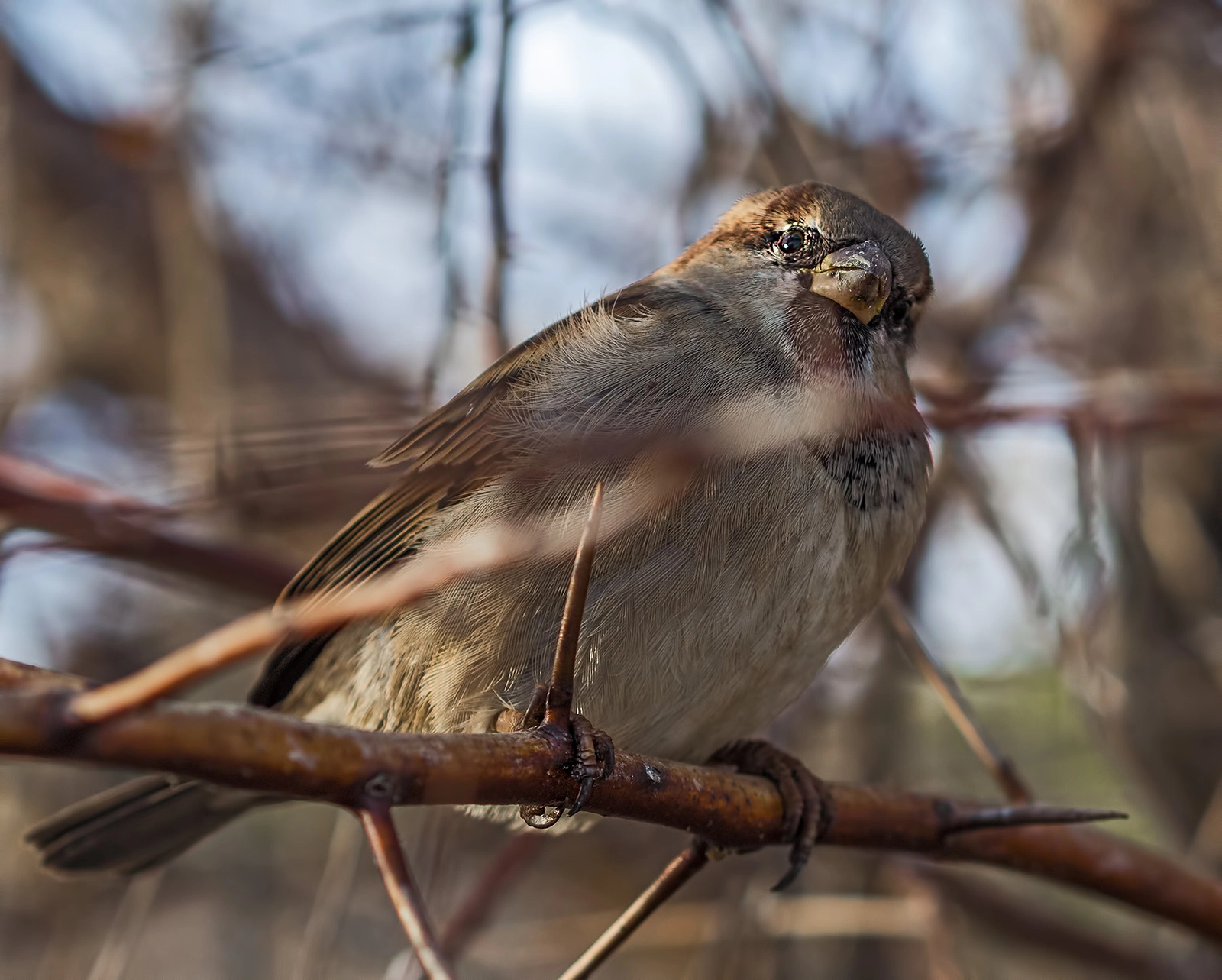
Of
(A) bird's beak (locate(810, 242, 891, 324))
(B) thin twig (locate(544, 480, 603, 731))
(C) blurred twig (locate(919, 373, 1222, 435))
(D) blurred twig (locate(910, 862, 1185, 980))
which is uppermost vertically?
(A) bird's beak (locate(810, 242, 891, 324))

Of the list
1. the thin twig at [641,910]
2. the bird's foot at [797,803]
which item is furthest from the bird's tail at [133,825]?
the thin twig at [641,910]

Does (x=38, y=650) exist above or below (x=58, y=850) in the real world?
above

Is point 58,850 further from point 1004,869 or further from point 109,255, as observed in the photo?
point 109,255

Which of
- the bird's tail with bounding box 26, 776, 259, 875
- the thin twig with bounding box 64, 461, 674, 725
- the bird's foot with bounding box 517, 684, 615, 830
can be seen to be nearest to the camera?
the thin twig with bounding box 64, 461, 674, 725

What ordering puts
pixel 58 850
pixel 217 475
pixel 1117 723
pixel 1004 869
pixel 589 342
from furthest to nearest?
pixel 1117 723 < pixel 58 850 < pixel 589 342 < pixel 1004 869 < pixel 217 475

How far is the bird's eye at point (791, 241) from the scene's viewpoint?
2982 mm

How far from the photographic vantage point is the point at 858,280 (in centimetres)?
283

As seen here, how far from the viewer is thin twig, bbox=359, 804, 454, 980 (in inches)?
53.2

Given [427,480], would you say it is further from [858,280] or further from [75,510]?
[75,510]

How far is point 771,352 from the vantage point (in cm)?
268

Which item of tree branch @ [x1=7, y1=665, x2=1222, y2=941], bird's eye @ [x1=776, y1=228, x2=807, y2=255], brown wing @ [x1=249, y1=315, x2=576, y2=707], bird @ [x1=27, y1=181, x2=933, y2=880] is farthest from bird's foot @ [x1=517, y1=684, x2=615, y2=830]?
bird's eye @ [x1=776, y1=228, x2=807, y2=255]

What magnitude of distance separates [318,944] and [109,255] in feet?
11.7

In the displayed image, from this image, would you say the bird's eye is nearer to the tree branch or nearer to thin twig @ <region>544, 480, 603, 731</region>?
the tree branch

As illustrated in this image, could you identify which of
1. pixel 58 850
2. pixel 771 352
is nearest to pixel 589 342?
pixel 771 352
